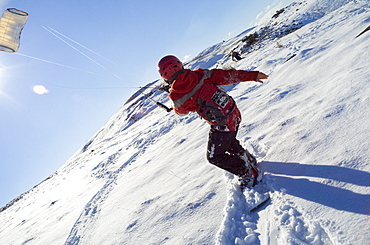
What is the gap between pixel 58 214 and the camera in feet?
19.1

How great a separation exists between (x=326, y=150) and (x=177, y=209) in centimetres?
221

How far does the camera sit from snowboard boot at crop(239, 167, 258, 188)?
8.91ft

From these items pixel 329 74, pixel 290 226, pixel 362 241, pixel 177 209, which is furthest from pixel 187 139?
pixel 362 241

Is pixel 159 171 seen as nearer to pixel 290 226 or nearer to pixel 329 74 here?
pixel 290 226

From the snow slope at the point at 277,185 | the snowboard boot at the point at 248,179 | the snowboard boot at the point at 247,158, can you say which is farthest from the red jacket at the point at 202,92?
the snow slope at the point at 277,185

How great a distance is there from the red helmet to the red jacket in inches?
4.6

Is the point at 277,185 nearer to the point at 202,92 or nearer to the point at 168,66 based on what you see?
the point at 202,92

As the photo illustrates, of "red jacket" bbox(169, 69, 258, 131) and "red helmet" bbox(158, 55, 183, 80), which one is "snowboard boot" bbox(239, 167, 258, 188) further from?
"red helmet" bbox(158, 55, 183, 80)

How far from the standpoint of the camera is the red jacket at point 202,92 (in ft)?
8.32

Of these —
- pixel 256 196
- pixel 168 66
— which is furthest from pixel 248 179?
pixel 168 66

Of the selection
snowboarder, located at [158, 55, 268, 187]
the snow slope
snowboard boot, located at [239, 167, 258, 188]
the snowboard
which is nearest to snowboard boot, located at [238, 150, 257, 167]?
snowboarder, located at [158, 55, 268, 187]

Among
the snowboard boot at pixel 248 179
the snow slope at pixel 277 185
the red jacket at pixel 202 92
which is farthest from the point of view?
the snowboard boot at pixel 248 179

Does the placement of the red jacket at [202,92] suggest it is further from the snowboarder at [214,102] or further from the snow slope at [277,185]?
the snow slope at [277,185]

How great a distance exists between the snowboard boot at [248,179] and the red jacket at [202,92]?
0.64 m
